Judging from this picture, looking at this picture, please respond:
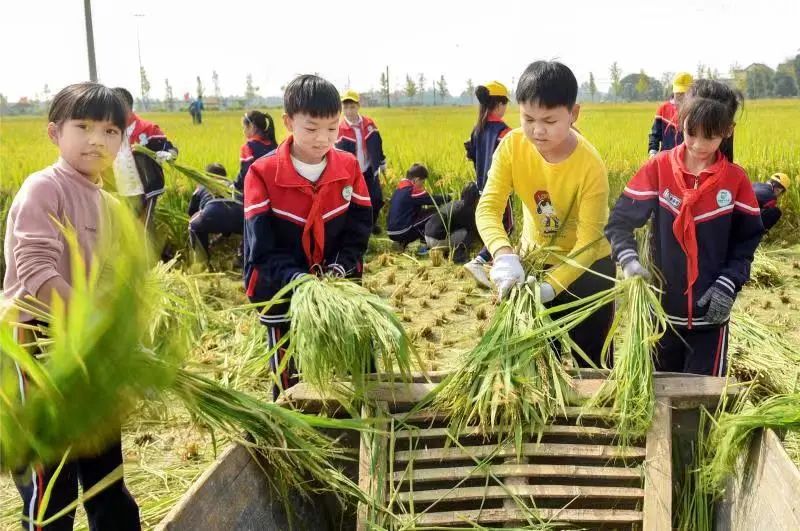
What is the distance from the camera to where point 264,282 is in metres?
2.53

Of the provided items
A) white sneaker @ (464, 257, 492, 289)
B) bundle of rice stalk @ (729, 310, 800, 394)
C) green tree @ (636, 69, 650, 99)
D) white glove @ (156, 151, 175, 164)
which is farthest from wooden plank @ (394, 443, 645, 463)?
green tree @ (636, 69, 650, 99)

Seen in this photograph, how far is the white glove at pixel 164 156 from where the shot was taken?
5399 millimetres

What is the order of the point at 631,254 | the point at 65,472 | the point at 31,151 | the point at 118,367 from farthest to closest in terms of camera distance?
the point at 31,151 < the point at 631,254 < the point at 65,472 < the point at 118,367

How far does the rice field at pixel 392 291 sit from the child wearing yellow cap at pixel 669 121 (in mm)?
388

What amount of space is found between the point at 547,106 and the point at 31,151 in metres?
9.50

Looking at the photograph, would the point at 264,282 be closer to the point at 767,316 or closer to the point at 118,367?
the point at 118,367

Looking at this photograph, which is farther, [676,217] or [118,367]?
[676,217]

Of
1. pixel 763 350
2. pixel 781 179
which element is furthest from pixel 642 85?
pixel 763 350

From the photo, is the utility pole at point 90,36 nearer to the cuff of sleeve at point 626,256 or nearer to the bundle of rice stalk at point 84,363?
the cuff of sleeve at point 626,256

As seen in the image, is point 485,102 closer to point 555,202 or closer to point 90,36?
point 555,202

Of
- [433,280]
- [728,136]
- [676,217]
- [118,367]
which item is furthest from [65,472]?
[433,280]

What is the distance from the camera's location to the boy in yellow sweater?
242 cm

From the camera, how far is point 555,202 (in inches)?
103

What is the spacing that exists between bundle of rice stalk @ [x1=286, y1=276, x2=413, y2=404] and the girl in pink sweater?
535 millimetres
